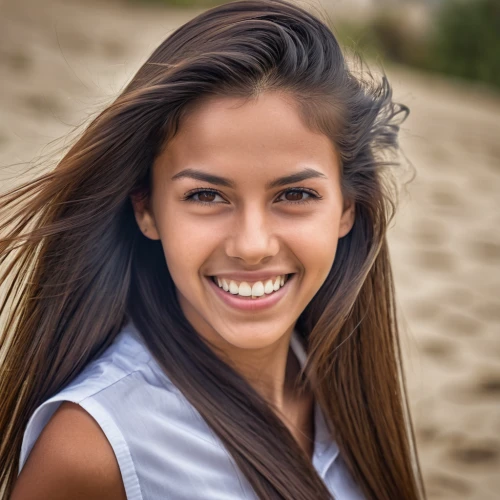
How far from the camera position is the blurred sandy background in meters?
3.99

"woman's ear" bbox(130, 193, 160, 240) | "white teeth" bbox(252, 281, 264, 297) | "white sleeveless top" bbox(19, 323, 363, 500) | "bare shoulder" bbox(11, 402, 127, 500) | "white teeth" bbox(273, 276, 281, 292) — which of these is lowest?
"bare shoulder" bbox(11, 402, 127, 500)

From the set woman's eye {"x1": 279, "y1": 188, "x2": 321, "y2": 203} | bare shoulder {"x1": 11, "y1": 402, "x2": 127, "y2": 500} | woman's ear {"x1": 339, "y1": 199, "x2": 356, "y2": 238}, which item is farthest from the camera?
woman's ear {"x1": 339, "y1": 199, "x2": 356, "y2": 238}

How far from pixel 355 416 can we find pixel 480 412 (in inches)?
89.5

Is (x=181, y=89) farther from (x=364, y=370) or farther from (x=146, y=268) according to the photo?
(x=364, y=370)

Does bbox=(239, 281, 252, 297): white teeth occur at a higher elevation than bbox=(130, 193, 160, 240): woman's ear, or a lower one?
lower

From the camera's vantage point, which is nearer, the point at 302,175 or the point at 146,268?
the point at 302,175

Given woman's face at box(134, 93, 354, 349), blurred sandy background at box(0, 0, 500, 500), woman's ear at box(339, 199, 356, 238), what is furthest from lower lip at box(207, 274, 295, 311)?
blurred sandy background at box(0, 0, 500, 500)

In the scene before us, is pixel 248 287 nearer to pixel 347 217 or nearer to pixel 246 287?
pixel 246 287

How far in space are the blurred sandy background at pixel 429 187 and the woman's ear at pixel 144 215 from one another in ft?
0.87

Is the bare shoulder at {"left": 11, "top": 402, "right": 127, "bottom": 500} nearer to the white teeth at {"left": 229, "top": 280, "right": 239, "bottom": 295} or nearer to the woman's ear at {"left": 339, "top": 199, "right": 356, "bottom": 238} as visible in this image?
the white teeth at {"left": 229, "top": 280, "right": 239, "bottom": 295}

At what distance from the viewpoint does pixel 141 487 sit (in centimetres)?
156

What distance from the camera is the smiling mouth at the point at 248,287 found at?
1.71 metres

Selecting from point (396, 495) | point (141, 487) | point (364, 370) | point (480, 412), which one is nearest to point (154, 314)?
point (141, 487)

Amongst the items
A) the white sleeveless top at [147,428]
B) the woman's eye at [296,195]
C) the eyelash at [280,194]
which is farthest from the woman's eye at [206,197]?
the white sleeveless top at [147,428]
